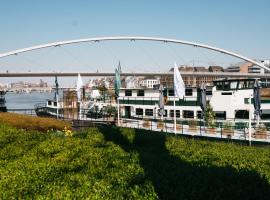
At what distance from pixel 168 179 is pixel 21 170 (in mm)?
3845

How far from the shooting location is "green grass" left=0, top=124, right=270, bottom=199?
673cm

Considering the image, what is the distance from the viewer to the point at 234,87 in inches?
1201

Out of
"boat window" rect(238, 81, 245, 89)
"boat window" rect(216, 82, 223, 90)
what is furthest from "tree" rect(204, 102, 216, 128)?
"boat window" rect(238, 81, 245, 89)

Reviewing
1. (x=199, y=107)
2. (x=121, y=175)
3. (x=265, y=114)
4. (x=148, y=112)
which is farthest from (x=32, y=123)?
(x=265, y=114)

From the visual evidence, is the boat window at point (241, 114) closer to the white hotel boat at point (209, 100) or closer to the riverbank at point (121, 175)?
the white hotel boat at point (209, 100)

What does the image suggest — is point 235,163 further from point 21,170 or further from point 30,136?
point 30,136

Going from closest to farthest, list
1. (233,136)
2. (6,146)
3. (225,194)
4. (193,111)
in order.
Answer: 1. (225,194)
2. (6,146)
3. (233,136)
4. (193,111)

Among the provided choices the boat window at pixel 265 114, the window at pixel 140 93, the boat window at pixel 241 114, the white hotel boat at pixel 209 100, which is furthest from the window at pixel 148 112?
the boat window at pixel 265 114

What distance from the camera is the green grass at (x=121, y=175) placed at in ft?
22.1

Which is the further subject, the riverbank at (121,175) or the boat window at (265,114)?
the boat window at (265,114)

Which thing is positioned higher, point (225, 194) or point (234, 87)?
point (234, 87)

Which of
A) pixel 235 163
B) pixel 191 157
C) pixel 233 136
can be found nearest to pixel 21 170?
pixel 191 157

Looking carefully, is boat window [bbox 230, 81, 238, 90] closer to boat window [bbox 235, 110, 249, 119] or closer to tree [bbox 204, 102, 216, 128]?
boat window [bbox 235, 110, 249, 119]

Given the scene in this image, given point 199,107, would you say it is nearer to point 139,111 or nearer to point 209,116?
point 209,116
